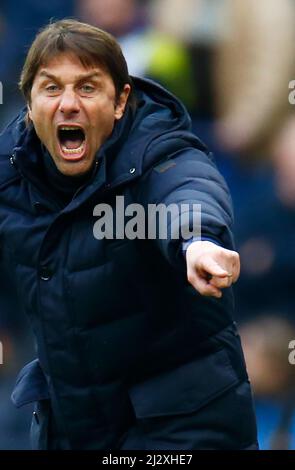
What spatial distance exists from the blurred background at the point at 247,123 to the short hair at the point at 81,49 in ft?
5.72

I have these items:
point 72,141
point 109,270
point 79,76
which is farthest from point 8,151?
point 109,270

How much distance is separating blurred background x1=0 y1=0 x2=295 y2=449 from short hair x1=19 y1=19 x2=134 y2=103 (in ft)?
5.72

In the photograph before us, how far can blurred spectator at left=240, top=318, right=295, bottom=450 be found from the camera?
17.5ft

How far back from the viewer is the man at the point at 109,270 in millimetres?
3414

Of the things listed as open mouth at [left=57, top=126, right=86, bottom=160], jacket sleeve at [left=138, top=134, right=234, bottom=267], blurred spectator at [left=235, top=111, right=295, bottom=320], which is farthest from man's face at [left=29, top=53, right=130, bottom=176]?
blurred spectator at [left=235, top=111, right=295, bottom=320]

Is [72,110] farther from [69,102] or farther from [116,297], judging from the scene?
[116,297]

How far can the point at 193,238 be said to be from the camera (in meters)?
3.04

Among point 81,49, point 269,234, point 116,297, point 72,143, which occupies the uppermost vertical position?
point 81,49

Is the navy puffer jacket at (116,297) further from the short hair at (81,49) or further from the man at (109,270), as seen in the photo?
the short hair at (81,49)

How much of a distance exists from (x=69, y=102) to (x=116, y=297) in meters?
0.56

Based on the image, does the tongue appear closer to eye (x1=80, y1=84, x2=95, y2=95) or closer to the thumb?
eye (x1=80, y1=84, x2=95, y2=95)

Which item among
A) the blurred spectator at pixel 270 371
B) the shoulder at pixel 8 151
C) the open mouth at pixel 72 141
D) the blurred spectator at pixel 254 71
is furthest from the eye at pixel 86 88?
the blurred spectator at pixel 270 371

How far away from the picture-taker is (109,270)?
341cm
